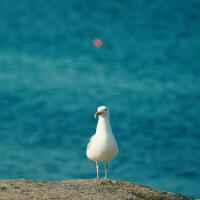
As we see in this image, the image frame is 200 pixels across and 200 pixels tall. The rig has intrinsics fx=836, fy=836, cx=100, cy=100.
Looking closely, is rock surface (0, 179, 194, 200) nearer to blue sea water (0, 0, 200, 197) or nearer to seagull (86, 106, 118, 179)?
seagull (86, 106, 118, 179)

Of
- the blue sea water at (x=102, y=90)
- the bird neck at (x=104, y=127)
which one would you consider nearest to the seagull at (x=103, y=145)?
the bird neck at (x=104, y=127)

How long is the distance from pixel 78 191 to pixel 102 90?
15500mm

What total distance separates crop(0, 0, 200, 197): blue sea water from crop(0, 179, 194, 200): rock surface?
8073 millimetres

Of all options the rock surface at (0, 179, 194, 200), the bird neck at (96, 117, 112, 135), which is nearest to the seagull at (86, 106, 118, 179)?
the bird neck at (96, 117, 112, 135)

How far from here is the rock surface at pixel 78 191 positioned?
10.1 metres

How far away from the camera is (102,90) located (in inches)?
1017

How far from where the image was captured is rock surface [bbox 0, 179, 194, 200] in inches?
396

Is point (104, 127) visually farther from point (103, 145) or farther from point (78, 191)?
point (78, 191)

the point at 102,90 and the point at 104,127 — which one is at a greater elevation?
the point at 102,90

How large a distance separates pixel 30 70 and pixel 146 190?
17348 millimetres

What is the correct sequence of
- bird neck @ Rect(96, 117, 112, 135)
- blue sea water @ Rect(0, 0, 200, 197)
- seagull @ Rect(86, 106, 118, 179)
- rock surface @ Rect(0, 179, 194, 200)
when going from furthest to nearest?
1. blue sea water @ Rect(0, 0, 200, 197)
2. bird neck @ Rect(96, 117, 112, 135)
3. seagull @ Rect(86, 106, 118, 179)
4. rock surface @ Rect(0, 179, 194, 200)

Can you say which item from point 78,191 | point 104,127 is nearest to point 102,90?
point 104,127

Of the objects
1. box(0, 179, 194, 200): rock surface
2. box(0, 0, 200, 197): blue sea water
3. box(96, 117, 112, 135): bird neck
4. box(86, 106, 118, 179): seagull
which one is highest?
box(0, 0, 200, 197): blue sea water

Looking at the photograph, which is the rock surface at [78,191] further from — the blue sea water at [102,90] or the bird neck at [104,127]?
the blue sea water at [102,90]
